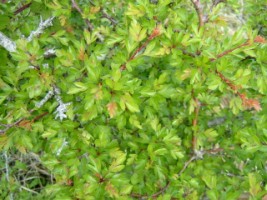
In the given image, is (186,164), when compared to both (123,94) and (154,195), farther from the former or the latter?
(123,94)

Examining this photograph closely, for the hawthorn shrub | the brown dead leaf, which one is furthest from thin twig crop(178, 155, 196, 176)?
the brown dead leaf

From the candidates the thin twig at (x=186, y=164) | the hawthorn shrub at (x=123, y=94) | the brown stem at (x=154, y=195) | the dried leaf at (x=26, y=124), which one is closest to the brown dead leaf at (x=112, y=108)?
the hawthorn shrub at (x=123, y=94)

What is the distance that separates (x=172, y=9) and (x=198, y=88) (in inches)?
17.9

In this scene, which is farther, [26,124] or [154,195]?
[154,195]

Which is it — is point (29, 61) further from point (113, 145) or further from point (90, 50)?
point (113, 145)

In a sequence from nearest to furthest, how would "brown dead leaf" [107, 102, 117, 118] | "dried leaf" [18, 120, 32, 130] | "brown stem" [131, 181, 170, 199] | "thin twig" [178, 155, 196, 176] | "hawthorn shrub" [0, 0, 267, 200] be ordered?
"brown dead leaf" [107, 102, 117, 118] < "hawthorn shrub" [0, 0, 267, 200] < "dried leaf" [18, 120, 32, 130] < "brown stem" [131, 181, 170, 199] < "thin twig" [178, 155, 196, 176]

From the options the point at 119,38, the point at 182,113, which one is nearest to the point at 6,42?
the point at 119,38

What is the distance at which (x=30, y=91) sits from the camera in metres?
1.61

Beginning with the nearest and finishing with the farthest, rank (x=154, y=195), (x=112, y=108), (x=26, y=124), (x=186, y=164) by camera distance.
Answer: (x=112, y=108) → (x=26, y=124) → (x=154, y=195) → (x=186, y=164)

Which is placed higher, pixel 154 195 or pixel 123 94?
pixel 123 94

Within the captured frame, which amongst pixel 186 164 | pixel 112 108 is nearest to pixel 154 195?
pixel 186 164

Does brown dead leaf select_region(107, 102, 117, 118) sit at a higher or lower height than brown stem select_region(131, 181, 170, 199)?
higher

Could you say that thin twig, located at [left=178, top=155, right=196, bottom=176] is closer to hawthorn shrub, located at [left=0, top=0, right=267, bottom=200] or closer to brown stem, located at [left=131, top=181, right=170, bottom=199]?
hawthorn shrub, located at [left=0, top=0, right=267, bottom=200]

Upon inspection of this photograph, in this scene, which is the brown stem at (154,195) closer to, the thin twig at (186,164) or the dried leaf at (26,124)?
the thin twig at (186,164)
